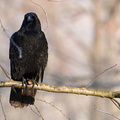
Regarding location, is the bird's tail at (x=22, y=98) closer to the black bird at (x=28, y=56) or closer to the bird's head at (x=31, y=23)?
the black bird at (x=28, y=56)

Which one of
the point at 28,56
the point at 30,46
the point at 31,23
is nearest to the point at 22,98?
the point at 28,56

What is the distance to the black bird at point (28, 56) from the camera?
22.1ft

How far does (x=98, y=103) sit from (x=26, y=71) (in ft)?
27.3

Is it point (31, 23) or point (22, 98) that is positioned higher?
point (31, 23)

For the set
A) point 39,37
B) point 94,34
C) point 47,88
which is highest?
point 94,34

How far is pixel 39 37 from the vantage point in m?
6.84

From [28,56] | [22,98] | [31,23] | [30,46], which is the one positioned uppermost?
[31,23]

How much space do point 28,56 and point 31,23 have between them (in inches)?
20.4

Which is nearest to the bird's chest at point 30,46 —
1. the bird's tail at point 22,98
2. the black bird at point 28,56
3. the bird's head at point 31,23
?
the black bird at point 28,56

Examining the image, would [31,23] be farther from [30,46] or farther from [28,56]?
[28,56]

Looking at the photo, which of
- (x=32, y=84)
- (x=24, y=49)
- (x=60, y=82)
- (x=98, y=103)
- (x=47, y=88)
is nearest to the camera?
(x=47, y=88)

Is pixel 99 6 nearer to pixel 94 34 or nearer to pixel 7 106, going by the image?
pixel 94 34

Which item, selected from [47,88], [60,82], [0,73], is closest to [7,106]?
[0,73]

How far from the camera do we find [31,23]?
6926 mm
